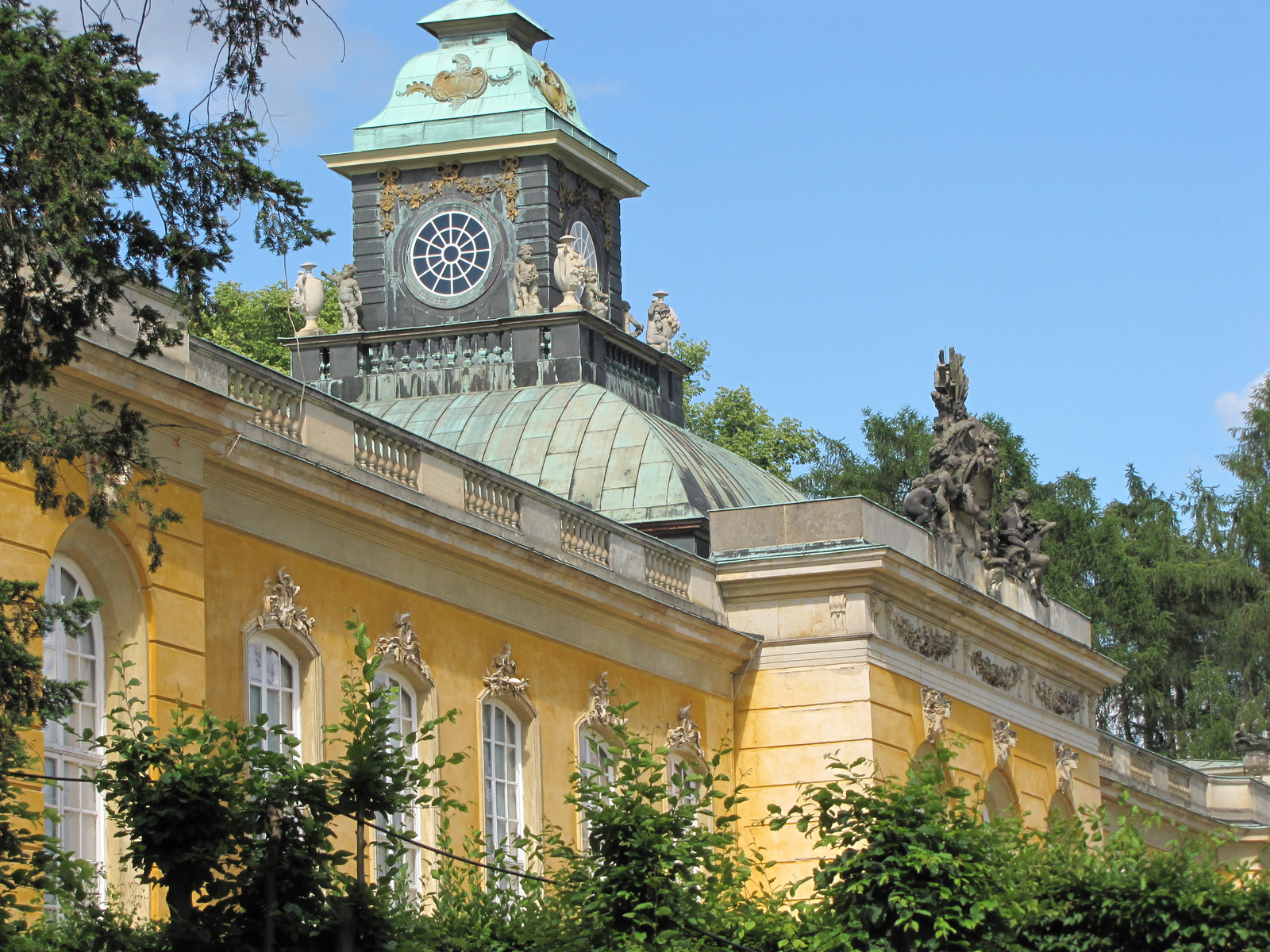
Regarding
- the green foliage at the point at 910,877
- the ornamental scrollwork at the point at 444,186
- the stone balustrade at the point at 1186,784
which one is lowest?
the green foliage at the point at 910,877

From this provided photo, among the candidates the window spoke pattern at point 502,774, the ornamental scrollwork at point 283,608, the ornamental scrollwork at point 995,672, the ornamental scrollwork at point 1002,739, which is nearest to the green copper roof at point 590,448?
the ornamental scrollwork at point 995,672

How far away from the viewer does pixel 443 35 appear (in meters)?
38.2

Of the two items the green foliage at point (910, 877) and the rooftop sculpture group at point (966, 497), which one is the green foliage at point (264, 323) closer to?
the rooftop sculpture group at point (966, 497)

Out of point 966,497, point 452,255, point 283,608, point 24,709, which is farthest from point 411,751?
point 452,255

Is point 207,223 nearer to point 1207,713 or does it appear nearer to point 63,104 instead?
point 63,104

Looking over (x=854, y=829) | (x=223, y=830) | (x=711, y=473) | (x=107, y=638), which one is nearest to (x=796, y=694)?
(x=711, y=473)

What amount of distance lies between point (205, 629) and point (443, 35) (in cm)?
1795

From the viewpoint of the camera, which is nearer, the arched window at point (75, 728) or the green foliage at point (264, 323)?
the arched window at point (75, 728)

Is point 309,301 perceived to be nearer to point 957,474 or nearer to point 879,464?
point 957,474

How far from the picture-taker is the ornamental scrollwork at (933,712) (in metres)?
32.0

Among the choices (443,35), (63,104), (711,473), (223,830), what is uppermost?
(443,35)

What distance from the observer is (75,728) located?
65.9ft

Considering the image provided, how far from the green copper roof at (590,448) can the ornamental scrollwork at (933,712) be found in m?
3.38

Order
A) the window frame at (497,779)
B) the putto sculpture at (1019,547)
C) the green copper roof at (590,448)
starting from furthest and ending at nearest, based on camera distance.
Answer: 1. the putto sculpture at (1019,547)
2. the green copper roof at (590,448)
3. the window frame at (497,779)
